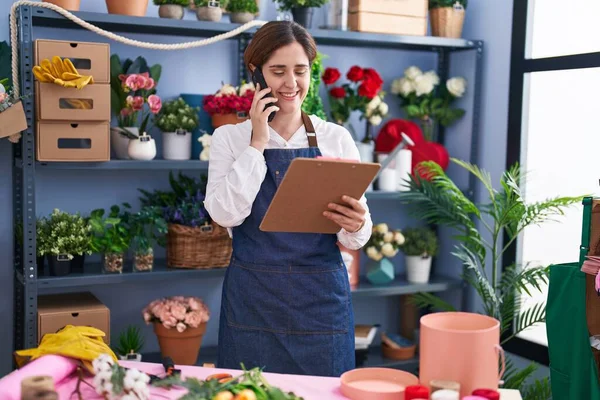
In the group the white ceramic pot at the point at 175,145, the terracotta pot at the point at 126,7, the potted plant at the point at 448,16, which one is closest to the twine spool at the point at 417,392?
the white ceramic pot at the point at 175,145

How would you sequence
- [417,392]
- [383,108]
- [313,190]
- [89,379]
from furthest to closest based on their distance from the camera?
1. [383,108]
2. [313,190]
3. [89,379]
4. [417,392]

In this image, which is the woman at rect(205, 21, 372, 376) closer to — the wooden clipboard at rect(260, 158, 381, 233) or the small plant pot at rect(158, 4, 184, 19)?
the wooden clipboard at rect(260, 158, 381, 233)

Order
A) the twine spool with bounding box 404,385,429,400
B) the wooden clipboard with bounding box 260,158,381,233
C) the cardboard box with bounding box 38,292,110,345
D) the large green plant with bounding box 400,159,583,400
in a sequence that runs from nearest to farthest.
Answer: the twine spool with bounding box 404,385,429,400, the wooden clipboard with bounding box 260,158,381,233, the cardboard box with bounding box 38,292,110,345, the large green plant with bounding box 400,159,583,400

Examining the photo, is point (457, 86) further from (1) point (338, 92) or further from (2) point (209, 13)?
A: (2) point (209, 13)

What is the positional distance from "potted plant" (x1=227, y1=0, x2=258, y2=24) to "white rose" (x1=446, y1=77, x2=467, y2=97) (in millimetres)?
1147

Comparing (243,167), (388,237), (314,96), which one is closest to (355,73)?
(314,96)

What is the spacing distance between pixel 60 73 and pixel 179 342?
126cm

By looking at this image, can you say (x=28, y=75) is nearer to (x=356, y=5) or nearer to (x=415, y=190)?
(x=356, y=5)

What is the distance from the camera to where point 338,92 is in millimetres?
3799

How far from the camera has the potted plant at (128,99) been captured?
328 centimetres

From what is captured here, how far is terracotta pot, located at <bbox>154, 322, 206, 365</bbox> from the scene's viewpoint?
3385mm

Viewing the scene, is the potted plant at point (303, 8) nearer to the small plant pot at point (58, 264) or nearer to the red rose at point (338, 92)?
the red rose at point (338, 92)

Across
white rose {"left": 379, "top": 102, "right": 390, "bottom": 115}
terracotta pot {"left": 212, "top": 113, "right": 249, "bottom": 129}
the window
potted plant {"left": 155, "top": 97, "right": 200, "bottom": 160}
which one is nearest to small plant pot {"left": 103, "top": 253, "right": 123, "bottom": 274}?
potted plant {"left": 155, "top": 97, "right": 200, "bottom": 160}

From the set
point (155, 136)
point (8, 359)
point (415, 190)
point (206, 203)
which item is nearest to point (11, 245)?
point (8, 359)
